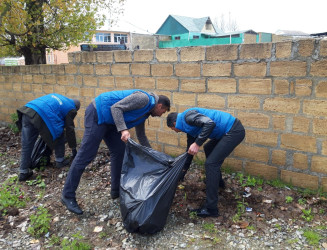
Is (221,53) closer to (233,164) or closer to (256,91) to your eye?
(256,91)

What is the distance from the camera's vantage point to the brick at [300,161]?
342 cm

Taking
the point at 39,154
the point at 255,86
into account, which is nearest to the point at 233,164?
the point at 255,86

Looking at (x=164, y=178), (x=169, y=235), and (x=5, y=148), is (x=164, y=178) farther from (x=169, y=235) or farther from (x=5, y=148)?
(x=5, y=148)

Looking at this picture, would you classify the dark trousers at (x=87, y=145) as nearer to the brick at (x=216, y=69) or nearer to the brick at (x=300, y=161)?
the brick at (x=216, y=69)

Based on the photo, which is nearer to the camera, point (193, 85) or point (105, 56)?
point (193, 85)

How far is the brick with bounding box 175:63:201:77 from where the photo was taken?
13.1 ft

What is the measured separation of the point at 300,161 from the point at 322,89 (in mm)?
872

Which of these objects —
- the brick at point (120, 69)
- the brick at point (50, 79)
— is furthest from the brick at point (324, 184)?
the brick at point (50, 79)

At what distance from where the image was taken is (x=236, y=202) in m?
Answer: 3.31

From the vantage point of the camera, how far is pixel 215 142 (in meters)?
3.35

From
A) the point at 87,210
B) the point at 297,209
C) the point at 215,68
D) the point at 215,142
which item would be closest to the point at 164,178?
the point at 215,142

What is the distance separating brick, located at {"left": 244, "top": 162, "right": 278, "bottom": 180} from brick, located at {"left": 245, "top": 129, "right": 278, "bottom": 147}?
0.94ft

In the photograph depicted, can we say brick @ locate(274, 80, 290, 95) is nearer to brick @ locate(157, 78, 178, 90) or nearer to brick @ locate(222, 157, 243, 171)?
brick @ locate(222, 157, 243, 171)

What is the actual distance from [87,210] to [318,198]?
2.63 m
